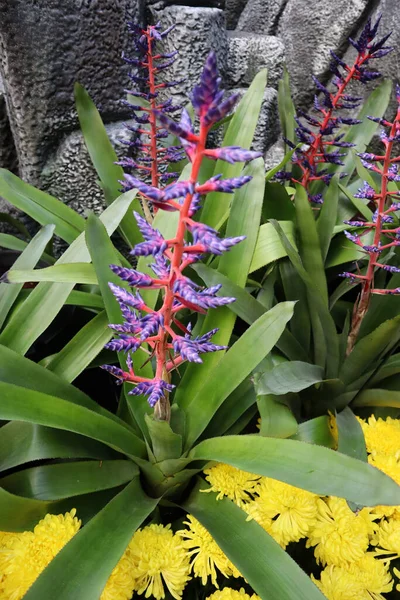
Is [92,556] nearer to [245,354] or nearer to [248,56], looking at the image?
[245,354]

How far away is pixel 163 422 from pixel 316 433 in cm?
33

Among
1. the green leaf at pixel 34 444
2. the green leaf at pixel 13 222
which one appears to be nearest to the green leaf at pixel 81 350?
the green leaf at pixel 34 444

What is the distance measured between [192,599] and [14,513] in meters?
0.32

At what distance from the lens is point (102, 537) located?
65 cm

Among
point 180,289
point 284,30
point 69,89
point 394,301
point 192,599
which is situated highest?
point 284,30

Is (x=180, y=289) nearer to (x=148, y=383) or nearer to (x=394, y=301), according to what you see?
(x=148, y=383)

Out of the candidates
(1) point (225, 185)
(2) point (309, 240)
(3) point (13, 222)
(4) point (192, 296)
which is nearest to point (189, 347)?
(4) point (192, 296)

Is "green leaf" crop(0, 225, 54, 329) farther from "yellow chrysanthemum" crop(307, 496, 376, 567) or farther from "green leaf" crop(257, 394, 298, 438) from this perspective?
"yellow chrysanthemum" crop(307, 496, 376, 567)

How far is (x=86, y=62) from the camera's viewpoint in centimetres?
129

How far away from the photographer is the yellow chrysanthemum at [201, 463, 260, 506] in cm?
74

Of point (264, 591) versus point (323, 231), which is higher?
point (323, 231)

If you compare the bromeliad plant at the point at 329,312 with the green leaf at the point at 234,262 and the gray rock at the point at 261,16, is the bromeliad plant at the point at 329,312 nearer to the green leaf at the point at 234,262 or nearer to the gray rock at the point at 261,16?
the green leaf at the point at 234,262

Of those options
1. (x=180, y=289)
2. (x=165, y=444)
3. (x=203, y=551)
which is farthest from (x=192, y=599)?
(x=180, y=289)

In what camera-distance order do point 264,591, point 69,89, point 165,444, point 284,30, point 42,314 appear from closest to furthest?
point 264,591
point 165,444
point 42,314
point 69,89
point 284,30
